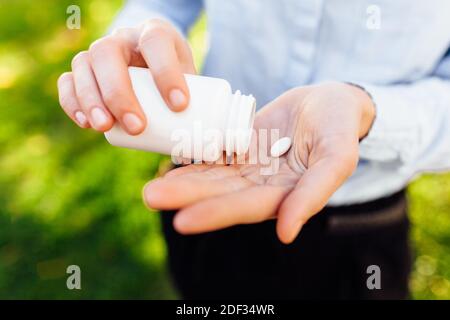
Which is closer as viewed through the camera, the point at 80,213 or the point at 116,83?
the point at 116,83

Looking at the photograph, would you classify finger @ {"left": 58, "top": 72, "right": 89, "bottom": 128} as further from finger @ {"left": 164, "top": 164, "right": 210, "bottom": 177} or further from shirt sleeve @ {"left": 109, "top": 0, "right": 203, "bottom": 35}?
shirt sleeve @ {"left": 109, "top": 0, "right": 203, "bottom": 35}

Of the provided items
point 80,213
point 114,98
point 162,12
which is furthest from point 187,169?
point 80,213

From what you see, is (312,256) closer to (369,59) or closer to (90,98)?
(369,59)

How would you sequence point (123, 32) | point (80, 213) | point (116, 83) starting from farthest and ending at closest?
1. point (80, 213)
2. point (123, 32)
3. point (116, 83)

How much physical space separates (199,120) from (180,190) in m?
0.15

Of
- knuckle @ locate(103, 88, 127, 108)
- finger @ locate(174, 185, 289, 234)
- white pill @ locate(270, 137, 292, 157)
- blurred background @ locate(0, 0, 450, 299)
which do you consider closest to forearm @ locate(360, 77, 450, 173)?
white pill @ locate(270, 137, 292, 157)

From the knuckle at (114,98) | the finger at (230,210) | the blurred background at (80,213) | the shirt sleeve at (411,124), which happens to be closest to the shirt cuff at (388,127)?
the shirt sleeve at (411,124)

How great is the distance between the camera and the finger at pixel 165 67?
0.71 metres

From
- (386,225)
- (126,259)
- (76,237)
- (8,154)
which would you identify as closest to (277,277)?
(386,225)

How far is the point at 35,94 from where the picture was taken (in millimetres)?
2102

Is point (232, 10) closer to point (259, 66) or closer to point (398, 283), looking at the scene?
point (259, 66)

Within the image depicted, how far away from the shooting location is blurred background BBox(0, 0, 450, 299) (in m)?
1.61

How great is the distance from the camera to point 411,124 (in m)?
0.84

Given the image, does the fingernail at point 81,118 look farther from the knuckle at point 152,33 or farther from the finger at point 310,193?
the finger at point 310,193
